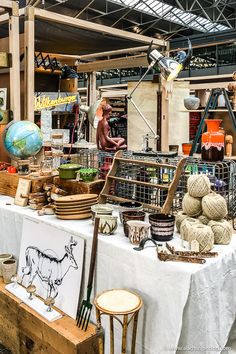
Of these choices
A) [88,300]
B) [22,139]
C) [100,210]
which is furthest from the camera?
[22,139]

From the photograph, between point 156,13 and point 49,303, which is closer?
point 49,303

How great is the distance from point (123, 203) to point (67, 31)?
6.23 ft

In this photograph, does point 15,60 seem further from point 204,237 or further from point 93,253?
point 204,237

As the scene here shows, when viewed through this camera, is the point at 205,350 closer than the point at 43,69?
Yes

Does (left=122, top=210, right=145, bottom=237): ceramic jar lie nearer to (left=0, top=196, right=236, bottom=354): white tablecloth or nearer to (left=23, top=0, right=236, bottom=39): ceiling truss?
(left=0, top=196, right=236, bottom=354): white tablecloth

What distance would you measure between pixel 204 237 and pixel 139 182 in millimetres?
589

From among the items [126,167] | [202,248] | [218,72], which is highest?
[218,72]

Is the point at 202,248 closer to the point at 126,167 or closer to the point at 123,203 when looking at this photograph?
the point at 123,203

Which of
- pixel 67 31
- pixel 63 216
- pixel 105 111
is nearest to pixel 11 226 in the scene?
pixel 63 216

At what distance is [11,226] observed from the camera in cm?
254

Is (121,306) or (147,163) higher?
(147,163)

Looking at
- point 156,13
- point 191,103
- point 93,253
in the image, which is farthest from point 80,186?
point 156,13

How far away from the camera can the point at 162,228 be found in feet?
6.07

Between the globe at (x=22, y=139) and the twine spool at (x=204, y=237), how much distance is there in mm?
1460
